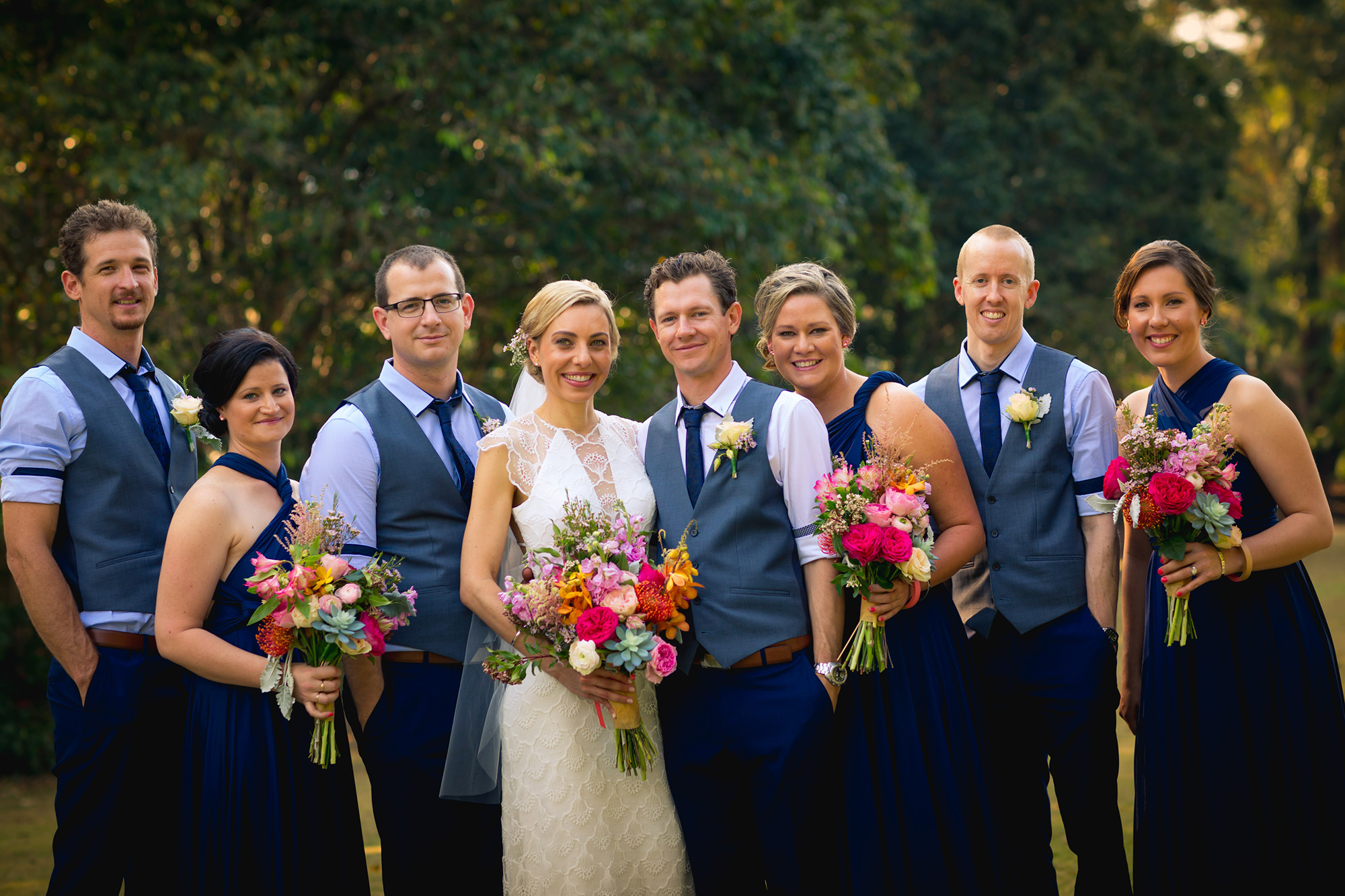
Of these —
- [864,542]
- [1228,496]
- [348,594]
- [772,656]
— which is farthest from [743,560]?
[1228,496]

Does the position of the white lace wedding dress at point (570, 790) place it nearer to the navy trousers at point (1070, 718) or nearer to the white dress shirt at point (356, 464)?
the white dress shirt at point (356, 464)

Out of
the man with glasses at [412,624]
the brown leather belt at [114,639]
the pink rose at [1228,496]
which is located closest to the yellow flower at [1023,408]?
the pink rose at [1228,496]

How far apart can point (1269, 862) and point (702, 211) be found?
286 inches

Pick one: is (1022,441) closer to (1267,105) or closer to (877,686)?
(877,686)

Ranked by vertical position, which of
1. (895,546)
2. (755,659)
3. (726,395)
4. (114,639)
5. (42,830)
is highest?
(726,395)

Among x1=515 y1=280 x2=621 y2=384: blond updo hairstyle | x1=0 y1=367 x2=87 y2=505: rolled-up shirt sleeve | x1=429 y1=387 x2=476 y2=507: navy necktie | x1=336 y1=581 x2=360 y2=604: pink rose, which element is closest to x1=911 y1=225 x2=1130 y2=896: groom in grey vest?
x1=515 y1=280 x2=621 y2=384: blond updo hairstyle

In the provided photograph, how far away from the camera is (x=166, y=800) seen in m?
4.23

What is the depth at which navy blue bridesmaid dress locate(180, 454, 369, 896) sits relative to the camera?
146 inches

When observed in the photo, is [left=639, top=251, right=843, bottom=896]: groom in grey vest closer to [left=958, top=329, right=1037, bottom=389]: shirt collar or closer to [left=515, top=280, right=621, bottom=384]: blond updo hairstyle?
[left=515, top=280, right=621, bottom=384]: blond updo hairstyle

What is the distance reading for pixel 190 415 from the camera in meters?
4.25

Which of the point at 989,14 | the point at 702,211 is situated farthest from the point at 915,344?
the point at 702,211

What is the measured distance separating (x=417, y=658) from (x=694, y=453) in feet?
4.23

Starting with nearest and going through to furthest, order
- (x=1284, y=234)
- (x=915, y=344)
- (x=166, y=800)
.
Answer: (x=166, y=800)
(x=915, y=344)
(x=1284, y=234)

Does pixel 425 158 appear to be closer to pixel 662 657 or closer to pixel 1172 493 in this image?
pixel 662 657
